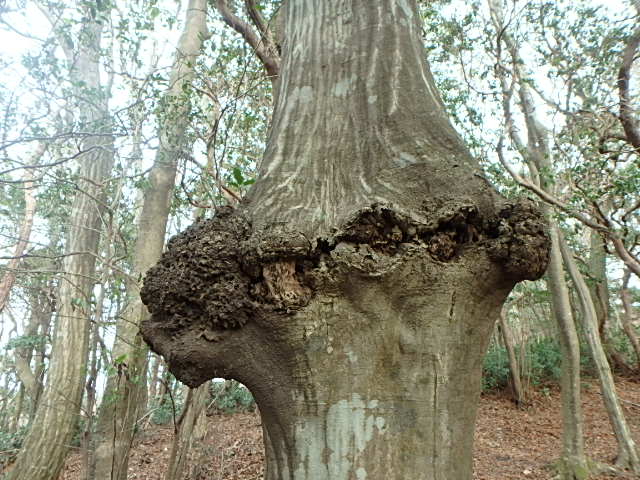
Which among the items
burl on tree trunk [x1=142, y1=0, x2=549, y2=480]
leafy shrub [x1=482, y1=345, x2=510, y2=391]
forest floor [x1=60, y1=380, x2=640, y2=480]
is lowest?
forest floor [x1=60, y1=380, x2=640, y2=480]

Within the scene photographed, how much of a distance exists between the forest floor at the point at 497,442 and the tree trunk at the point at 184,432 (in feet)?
6.37

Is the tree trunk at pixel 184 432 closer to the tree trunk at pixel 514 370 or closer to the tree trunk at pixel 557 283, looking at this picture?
the tree trunk at pixel 557 283

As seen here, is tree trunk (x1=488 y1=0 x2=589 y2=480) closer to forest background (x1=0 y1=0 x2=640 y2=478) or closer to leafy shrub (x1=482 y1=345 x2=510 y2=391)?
forest background (x1=0 y1=0 x2=640 y2=478)

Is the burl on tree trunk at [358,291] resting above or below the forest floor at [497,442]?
above

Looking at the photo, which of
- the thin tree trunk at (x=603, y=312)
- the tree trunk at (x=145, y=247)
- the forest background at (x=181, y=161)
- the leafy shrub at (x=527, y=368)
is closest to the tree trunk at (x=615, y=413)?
the forest background at (x=181, y=161)

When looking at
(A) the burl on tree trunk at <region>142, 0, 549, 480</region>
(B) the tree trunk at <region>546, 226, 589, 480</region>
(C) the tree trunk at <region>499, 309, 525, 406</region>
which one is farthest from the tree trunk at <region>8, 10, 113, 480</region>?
(C) the tree trunk at <region>499, 309, 525, 406</region>

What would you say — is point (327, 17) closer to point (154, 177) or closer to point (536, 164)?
point (154, 177)

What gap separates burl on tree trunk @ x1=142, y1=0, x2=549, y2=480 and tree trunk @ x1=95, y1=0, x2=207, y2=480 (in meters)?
2.32

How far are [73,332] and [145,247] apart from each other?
1553 mm

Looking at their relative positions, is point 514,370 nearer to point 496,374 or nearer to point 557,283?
point 496,374

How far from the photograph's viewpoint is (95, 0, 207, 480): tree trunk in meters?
3.47

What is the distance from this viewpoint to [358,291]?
113 centimetres

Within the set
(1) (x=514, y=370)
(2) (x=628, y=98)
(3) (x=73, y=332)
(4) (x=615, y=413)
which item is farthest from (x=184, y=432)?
(1) (x=514, y=370)

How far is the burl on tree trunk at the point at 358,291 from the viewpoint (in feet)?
3.50
